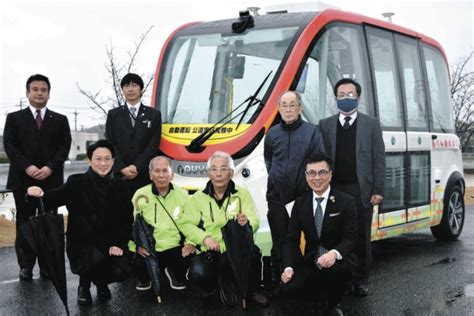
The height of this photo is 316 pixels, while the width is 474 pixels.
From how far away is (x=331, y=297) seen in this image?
5262 mm

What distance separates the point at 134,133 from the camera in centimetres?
695

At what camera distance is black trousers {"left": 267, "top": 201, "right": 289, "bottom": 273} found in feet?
19.5

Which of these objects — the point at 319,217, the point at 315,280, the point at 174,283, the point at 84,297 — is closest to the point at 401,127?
the point at 319,217

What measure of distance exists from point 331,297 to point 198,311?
3.44 feet

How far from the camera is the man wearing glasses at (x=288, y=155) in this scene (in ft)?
19.5

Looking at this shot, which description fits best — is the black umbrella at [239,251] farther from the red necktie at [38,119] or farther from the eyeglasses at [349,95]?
the red necktie at [38,119]

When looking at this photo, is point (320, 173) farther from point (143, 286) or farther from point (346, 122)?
point (143, 286)

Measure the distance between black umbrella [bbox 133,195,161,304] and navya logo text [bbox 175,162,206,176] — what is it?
0.86 metres

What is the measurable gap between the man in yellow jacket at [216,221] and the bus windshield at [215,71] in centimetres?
102

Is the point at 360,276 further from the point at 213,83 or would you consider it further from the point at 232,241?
the point at 213,83

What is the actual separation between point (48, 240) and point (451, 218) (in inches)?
220

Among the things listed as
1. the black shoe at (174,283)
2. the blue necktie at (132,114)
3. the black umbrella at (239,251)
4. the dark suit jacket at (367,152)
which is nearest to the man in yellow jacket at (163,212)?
the black shoe at (174,283)

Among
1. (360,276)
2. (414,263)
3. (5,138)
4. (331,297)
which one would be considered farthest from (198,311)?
(414,263)

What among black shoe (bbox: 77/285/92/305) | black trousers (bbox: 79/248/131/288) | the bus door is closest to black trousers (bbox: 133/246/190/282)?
black trousers (bbox: 79/248/131/288)
